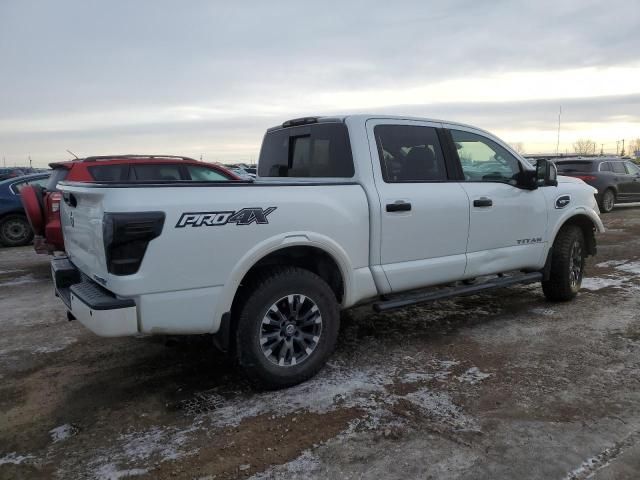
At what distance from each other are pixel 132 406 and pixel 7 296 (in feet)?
13.6

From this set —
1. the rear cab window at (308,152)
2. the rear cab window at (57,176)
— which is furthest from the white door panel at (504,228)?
the rear cab window at (57,176)

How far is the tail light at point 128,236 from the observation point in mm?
2994

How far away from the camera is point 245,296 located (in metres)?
3.56

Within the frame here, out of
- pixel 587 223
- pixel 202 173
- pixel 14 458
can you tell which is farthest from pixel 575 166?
pixel 14 458

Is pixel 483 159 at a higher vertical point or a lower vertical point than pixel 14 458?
higher

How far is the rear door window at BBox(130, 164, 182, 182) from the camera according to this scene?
8430 mm

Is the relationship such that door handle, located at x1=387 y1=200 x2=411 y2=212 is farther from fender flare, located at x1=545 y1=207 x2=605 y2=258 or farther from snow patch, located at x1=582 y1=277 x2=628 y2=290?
snow patch, located at x1=582 y1=277 x2=628 y2=290

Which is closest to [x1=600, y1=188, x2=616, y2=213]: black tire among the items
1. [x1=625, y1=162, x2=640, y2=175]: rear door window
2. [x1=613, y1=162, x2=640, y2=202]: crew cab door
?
[x1=613, y1=162, x2=640, y2=202]: crew cab door

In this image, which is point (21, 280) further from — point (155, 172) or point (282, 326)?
point (282, 326)

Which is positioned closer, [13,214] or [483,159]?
[483,159]

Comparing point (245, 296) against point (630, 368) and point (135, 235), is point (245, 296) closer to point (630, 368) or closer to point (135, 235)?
point (135, 235)

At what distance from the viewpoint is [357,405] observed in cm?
349

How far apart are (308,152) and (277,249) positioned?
4.79 ft

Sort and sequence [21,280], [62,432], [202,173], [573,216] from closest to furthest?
[62,432]
[573,216]
[21,280]
[202,173]
